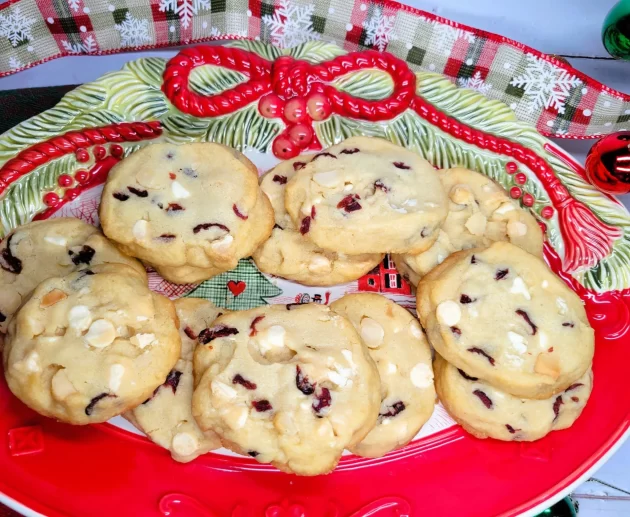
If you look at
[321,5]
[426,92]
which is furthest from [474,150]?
[321,5]

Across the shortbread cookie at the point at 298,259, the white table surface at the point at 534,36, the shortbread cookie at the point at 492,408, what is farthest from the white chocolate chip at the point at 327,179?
the white table surface at the point at 534,36

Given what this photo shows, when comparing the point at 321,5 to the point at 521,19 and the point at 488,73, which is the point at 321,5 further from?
the point at 521,19

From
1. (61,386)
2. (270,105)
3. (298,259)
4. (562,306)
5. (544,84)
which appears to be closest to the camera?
(61,386)

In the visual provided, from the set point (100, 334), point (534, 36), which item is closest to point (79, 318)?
point (100, 334)

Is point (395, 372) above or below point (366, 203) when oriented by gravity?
below

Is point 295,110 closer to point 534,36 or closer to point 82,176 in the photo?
point 82,176

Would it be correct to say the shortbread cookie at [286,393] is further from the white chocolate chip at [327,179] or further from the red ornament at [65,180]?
the red ornament at [65,180]

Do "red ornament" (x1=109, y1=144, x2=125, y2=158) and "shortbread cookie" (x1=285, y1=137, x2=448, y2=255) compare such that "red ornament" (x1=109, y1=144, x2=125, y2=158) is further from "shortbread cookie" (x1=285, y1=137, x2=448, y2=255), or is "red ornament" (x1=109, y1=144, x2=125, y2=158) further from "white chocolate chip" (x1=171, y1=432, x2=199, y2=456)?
"white chocolate chip" (x1=171, y1=432, x2=199, y2=456)
